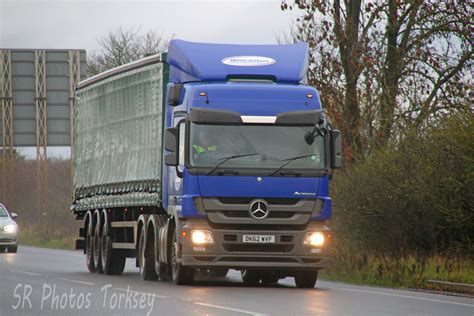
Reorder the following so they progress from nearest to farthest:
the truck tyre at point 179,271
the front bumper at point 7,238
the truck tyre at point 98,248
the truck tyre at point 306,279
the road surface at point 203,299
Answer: the road surface at point 203,299, the truck tyre at point 179,271, the truck tyre at point 306,279, the truck tyre at point 98,248, the front bumper at point 7,238

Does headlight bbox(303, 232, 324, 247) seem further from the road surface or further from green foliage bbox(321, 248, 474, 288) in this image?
green foliage bbox(321, 248, 474, 288)

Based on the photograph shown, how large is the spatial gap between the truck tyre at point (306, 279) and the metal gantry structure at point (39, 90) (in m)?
37.1

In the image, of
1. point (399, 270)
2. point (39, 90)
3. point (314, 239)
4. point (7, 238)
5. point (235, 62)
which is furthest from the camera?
point (39, 90)

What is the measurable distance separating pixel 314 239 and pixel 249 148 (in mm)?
1759

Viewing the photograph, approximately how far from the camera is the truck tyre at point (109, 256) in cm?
2717

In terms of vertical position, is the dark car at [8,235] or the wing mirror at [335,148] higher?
the wing mirror at [335,148]

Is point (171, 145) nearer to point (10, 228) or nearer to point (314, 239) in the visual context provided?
point (314, 239)

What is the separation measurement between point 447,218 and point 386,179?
2531mm

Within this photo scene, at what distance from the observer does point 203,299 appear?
18781 millimetres

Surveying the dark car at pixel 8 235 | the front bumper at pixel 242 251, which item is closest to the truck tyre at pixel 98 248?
the front bumper at pixel 242 251

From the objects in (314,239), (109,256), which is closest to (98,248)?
(109,256)

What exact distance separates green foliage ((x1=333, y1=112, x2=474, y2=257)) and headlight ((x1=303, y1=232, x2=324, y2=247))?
12.0 feet

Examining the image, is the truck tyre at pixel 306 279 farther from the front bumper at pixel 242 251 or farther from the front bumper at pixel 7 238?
the front bumper at pixel 7 238

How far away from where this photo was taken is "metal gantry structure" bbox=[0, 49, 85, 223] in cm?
5934
